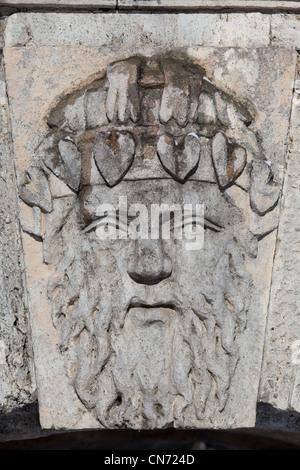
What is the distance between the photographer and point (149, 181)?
1681 mm

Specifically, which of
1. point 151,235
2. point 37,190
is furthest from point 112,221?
point 37,190

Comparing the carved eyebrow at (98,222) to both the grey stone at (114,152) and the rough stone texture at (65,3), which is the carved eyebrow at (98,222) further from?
the rough stone texture at (65,3)

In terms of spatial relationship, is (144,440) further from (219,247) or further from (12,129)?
(12,129)

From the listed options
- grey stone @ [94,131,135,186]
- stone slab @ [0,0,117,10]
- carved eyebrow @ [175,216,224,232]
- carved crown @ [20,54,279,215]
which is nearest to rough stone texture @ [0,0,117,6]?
stone slab @ [0,0,117,10]

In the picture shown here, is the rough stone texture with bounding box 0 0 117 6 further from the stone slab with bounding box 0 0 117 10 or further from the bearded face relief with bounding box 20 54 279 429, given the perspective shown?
the bearded face relief with bounding box 20 54 279 429

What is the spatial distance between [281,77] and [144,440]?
63.7 inches

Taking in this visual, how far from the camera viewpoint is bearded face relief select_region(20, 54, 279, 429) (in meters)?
1.67

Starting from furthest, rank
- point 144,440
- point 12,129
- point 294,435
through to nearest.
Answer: point 144,440 → point 294,435 → point 12,129

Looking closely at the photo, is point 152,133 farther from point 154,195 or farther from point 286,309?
point 286,309

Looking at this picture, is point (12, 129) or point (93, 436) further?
point (93, 436)

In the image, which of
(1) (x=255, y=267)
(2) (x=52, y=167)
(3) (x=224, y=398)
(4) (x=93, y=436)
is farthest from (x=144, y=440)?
(2) (x=52, y=167)

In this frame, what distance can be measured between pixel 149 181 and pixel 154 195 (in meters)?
0.04

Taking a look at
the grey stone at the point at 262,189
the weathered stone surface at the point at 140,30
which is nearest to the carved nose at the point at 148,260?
the grey stone at the point at 262,189

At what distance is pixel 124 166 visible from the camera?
1.65 metres
